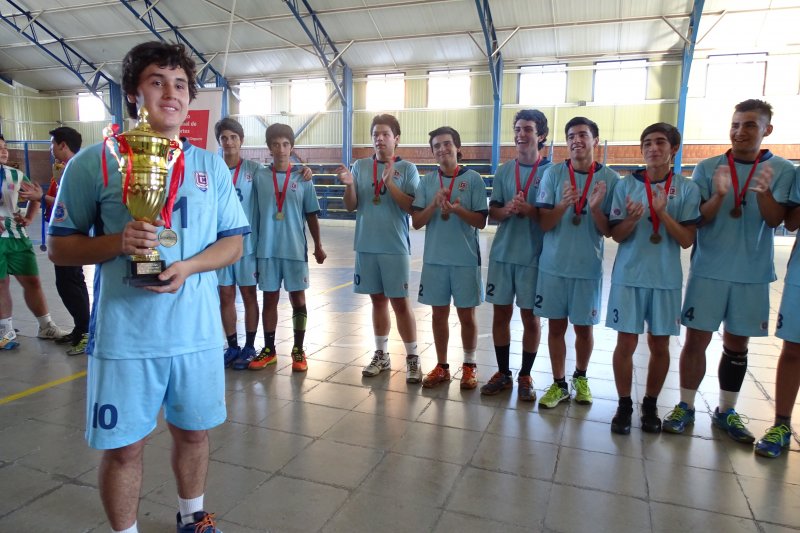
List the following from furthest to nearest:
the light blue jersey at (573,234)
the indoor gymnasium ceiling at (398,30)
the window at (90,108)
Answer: the window at (90,108)
the indoor gymnasium ceiling at (398,30)
the light blue jersey at (573,234)

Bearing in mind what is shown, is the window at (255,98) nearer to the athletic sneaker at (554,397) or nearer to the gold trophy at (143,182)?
the athletic sneaker at (554,397)

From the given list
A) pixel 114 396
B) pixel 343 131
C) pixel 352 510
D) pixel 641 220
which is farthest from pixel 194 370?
pixel 343 131

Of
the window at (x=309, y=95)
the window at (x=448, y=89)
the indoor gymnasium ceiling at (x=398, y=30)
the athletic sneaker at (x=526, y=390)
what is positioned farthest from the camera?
the window at (x=309, y=95)

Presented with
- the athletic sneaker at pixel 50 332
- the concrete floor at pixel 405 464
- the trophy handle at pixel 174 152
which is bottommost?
the concrete floor at pixel 405 464

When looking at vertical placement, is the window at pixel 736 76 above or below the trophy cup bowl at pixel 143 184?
above

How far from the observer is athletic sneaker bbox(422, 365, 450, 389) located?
3.99 meters

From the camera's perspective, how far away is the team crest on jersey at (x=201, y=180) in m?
1.89

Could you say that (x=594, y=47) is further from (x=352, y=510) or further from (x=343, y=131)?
(x=352, y=510)

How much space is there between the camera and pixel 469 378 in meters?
3.97

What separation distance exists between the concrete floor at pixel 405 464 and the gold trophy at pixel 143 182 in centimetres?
125

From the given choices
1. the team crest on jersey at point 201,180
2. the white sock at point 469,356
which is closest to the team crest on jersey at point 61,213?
the team crest on jersey at point 201,180

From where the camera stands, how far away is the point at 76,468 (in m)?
2.72

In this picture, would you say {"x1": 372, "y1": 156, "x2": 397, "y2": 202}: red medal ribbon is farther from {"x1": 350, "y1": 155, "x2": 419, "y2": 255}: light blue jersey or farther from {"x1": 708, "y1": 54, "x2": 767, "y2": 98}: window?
{"x1": 708, "y1": 54, "x2": 767, "y2": 98}: window

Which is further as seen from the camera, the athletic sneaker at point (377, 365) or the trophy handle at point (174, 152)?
the athletic sneaker at point (377, 365)
